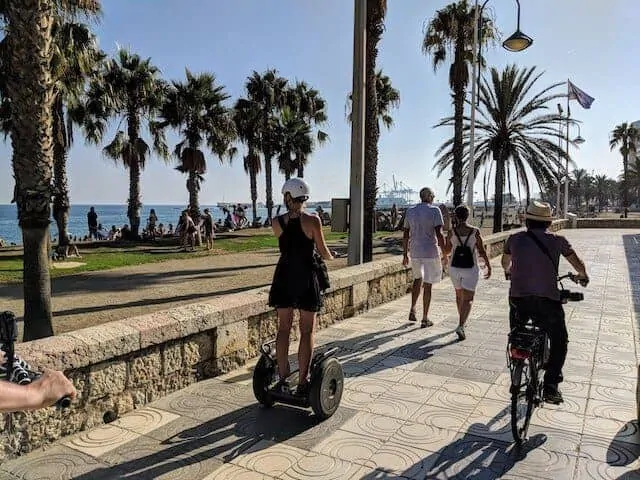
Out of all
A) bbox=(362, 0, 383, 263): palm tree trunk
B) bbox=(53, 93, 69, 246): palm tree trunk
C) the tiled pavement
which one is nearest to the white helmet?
the tiled pavement

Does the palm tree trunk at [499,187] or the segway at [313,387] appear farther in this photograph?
the palm tree trunk at [499,187]

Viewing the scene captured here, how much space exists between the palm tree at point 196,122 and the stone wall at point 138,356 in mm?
20001

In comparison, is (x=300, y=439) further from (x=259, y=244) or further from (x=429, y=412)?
(x=259, y=244)

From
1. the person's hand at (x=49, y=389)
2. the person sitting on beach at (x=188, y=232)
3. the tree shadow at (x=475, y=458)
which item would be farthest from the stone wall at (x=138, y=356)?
the person sitting on beach at (x=188, y=232)

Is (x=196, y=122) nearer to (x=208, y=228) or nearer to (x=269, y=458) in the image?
(x=208, y=228)

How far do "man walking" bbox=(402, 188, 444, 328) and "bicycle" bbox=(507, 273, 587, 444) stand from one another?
9.11 feet

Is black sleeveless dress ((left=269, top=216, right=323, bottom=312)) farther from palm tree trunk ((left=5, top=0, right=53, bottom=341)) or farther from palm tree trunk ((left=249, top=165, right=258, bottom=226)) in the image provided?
palm tree trunk ((left=249, top=165, right=258, bottom=226))

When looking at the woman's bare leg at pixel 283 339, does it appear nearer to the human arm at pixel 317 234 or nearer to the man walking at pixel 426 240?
the human arm at pixel 317 234

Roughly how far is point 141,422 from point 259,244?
669 inches

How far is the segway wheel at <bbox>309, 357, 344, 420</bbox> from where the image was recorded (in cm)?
364

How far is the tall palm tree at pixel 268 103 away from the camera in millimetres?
31703

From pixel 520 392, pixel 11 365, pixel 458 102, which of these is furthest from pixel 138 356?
pixel 458 102

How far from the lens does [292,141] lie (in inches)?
1331

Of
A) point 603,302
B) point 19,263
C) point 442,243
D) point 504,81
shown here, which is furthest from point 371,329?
point 504,81
